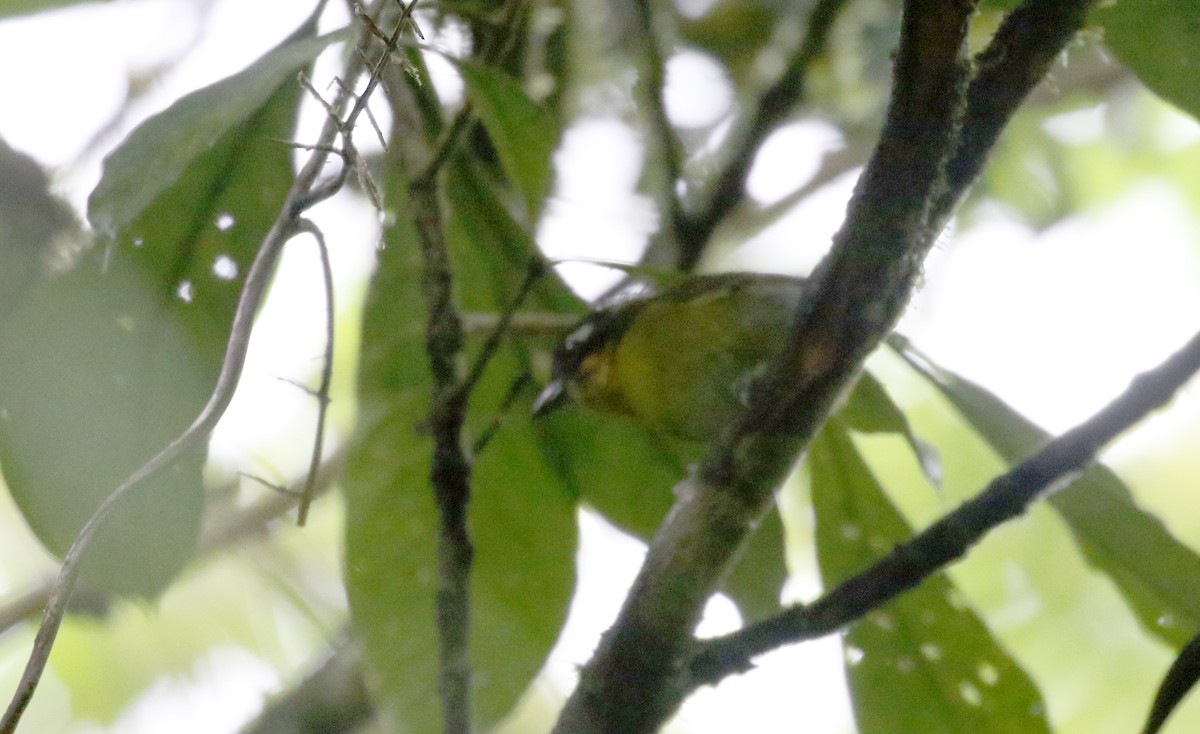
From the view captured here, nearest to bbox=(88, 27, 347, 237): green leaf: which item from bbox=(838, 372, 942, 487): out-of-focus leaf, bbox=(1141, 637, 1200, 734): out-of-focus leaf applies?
bbox=(838, 372, 942, 487): out-of-focus leaf

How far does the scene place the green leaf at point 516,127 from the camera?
46.7 inches

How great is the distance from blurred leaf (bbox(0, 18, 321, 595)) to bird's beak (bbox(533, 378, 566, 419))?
39cm

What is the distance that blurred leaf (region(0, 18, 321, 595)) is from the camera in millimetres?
1125

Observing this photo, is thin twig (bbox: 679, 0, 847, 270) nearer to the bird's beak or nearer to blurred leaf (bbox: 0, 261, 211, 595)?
the bird's beak

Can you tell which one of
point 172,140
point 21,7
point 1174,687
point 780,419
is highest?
point 21,7

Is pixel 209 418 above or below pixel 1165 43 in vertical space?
above

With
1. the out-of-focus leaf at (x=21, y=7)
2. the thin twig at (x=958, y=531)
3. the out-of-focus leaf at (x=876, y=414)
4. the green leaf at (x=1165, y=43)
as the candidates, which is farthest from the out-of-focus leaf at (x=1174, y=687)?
the out-of-focus leaf at (x=21, y=7)

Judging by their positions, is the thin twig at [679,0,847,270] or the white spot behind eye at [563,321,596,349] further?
Answer: the thin twig at [679,0,847,270]

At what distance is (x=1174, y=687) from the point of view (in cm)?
76

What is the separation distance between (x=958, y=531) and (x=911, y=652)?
1.72 feet

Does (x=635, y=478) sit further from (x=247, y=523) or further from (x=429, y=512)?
(x=247, y=523)

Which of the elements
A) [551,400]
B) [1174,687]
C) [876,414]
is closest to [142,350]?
[551,400]

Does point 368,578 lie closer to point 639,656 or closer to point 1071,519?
point 639,656

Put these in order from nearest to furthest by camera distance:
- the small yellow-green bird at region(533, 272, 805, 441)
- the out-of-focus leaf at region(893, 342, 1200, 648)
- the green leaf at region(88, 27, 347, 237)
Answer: the green leaf at region(88, 27, 347, 237) < the out-of-focus leaf at region(893, 342, 1200, 648) < the small yellow-green bird at region(533, 272, 805, 441)
